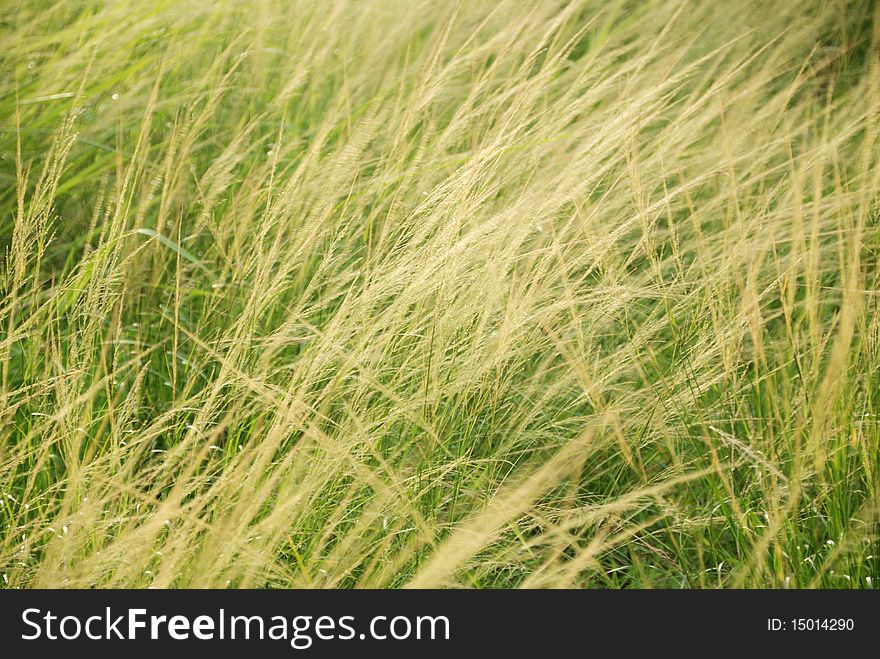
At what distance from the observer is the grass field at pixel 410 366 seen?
1614mm

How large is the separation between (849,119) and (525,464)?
66.9 inches

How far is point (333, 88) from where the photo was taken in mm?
2680

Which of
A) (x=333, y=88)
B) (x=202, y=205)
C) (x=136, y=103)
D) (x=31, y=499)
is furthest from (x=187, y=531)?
(x=333, y=88)

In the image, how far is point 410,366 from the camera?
182 centimetres

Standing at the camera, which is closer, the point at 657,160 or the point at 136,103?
the point at 657,160

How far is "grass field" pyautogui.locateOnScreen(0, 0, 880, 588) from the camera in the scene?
5.30 feet

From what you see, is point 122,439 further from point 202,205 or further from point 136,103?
point 136,103

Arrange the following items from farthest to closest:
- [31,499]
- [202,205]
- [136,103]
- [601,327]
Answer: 1. [136,103]
2. [202,205]
3. [601,327]
4. [31,499]

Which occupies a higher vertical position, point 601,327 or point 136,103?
point 136,103

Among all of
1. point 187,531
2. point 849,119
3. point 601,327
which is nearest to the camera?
point 187,531

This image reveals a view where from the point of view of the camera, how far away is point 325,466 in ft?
5.32

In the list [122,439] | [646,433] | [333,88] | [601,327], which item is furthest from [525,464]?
[333,88]

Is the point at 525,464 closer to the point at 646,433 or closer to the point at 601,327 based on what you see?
the point at 646,433

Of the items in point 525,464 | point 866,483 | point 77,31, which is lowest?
point 866,483
